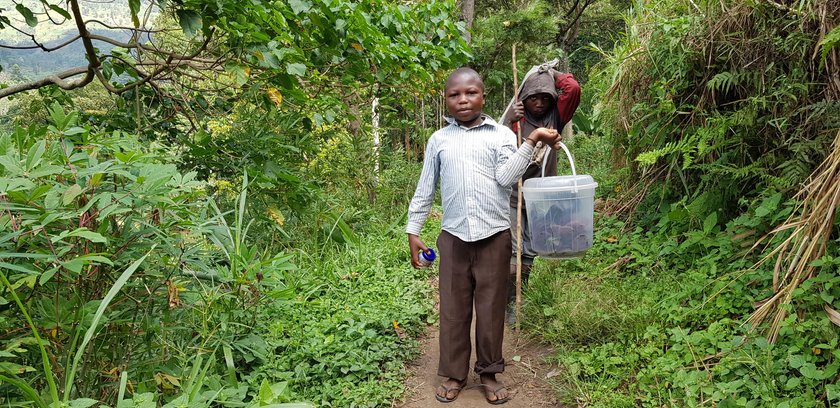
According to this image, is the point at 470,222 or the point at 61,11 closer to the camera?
the point at 61,11

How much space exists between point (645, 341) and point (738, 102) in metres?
1.79

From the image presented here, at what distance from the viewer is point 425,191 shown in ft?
11.2

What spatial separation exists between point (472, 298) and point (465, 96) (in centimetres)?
117

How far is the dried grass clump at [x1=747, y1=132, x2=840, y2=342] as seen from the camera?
276 centimetres

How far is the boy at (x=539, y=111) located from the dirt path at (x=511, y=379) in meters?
0.42

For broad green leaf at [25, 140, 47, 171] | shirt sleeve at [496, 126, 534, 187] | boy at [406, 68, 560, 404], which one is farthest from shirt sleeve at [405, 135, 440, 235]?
broad green leaf at [25, 140, 47, 171]

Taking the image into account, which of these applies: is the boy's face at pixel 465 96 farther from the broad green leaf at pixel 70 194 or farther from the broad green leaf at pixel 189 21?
the broad green leaf at pixel 70 194

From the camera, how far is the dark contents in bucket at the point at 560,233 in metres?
3.17

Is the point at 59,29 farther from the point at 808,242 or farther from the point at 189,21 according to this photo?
the point at 808,242

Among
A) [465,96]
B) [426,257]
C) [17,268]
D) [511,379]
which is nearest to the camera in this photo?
[17,268]

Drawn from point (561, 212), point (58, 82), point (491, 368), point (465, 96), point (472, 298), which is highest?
point (58, 82)

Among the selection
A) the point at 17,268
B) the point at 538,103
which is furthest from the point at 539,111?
the point at 17,268

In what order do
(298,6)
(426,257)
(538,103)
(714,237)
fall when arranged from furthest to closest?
(538,103) → (714,237) → (426,257) → (298,6)

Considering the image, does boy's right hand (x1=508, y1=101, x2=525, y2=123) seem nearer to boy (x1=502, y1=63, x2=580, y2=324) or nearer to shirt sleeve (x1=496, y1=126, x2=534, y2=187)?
boy (x1=502, y1=63, x2=580, y2=324)
